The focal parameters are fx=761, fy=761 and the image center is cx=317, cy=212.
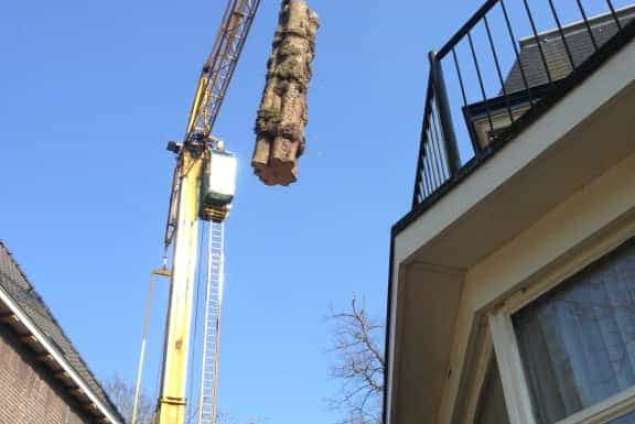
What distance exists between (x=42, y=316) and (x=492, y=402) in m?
13.8

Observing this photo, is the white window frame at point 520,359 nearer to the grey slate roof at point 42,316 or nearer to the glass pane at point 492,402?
the glass pane at point 492,402

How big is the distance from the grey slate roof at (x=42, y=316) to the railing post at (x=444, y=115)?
11432mm

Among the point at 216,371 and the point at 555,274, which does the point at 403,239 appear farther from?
the point at 216,371

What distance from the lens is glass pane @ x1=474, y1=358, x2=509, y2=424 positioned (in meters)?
3.78

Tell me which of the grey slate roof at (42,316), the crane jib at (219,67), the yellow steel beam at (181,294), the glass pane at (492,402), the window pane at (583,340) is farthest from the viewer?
the crane jib at (219,67)

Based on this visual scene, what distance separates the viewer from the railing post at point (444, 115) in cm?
400

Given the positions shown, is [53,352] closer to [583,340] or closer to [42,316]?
[42,316]

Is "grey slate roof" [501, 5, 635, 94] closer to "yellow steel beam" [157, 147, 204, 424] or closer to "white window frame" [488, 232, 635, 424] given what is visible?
"white window frame" [488, 232, 635, 424]

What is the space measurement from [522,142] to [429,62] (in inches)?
60.3

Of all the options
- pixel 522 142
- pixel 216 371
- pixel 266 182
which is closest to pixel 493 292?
pixel 522 142

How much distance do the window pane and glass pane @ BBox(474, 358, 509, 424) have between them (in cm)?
47

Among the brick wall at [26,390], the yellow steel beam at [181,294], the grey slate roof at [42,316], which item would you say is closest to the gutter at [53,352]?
the grey slate roof at [42,316]

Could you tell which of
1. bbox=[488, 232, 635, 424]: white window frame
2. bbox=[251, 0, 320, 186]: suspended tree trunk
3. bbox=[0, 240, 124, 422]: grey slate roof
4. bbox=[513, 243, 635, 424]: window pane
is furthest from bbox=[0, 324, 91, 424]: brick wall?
bbox=[513, 243, 635, 424]: window pane

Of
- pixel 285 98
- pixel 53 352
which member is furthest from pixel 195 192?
pixel 285 98
